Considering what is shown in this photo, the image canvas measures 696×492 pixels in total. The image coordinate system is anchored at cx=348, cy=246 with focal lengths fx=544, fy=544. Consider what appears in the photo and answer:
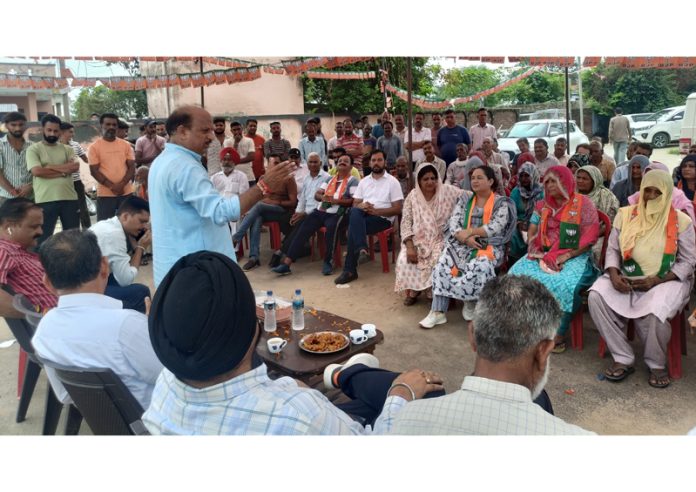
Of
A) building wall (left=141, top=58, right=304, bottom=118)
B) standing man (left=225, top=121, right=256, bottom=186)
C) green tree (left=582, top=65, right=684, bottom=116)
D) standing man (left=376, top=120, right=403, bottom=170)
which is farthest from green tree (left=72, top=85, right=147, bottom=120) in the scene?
green tree (left=582, top=65, right=684, bottom=116)

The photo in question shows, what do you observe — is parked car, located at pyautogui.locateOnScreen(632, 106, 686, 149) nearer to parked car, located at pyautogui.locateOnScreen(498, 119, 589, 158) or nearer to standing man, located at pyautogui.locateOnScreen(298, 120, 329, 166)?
parked car, located at pyautogui.locateOnScreen(498, 119, 589, 158)

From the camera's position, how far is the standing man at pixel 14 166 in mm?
5418

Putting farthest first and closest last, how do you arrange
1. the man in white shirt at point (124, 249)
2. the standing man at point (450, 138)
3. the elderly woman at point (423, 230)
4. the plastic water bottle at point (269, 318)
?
the standing man at point (450, 138), the elderly woman at point (423, 230), the man in white shirt at point (124, 249), the plastic water bottle at point (269, 318)

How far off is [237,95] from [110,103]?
17679mm

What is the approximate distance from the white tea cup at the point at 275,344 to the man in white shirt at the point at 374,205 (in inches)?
111

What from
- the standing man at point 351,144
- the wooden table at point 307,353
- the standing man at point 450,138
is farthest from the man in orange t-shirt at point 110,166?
the standing man at point 450,138

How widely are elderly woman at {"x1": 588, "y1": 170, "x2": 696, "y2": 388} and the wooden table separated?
5.07 feet

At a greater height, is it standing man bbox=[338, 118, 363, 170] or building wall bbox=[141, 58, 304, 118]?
building wall bbox=[141, 58, 304, 118]

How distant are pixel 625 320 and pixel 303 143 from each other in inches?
235

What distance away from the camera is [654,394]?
3139 millimetres

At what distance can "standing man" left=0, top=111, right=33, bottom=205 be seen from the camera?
542 centimetres

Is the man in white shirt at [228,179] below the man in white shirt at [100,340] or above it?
above

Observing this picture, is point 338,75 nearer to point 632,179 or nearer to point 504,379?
point 632,179

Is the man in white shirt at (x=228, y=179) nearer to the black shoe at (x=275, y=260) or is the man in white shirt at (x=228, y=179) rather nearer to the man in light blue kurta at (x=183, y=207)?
the black shoe at (x=275, y=260)
